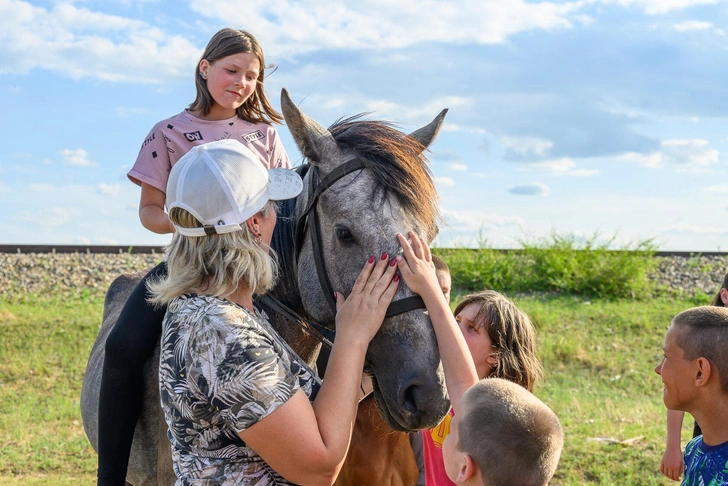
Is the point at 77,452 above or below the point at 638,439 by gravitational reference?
below

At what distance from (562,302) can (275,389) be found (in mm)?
13789

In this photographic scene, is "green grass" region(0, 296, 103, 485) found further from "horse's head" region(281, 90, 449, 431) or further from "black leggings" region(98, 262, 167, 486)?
"horse's head" region(281, 90, 449, 431)

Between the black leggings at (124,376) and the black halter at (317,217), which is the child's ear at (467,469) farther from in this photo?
the black leggings at (124,376)

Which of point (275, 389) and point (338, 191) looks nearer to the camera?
point (275, 389)

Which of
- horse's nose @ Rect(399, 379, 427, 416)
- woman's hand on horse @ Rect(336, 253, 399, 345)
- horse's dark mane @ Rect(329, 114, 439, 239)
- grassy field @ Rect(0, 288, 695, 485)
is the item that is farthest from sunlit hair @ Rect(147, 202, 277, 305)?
grassy field @ Rect(0, 288, 695, 485)

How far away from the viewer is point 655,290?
1582 centimetres

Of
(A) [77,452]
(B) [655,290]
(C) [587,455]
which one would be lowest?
(A) [77,452]

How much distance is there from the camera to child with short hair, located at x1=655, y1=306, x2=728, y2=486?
2852 millimetres

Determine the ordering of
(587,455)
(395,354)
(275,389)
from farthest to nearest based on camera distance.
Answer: (587,455) → (395,354) → (275,389)

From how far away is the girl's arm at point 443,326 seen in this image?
228 centimetres

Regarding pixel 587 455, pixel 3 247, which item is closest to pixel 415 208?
pixel 587 455

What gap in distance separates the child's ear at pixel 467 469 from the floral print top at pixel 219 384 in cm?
48

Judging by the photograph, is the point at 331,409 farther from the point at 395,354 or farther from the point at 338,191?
the point at 338,191

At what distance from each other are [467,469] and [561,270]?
14.9 m
